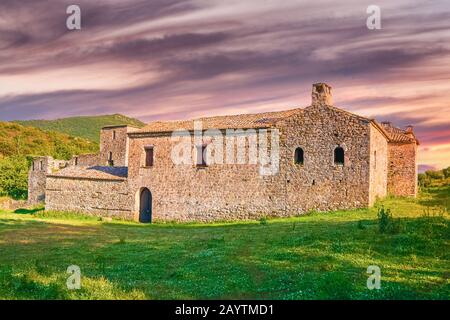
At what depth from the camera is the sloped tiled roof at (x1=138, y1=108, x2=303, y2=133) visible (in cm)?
2992

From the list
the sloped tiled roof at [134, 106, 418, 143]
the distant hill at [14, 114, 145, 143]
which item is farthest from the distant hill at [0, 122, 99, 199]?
the distant hill at [14, 114, 145, 143]

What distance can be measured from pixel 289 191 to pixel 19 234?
15.4m

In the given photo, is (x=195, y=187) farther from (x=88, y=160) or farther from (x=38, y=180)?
(x=88, y=160)

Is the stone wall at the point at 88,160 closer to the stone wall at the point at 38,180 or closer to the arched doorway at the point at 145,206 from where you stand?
the stone wall at the point at 38,180

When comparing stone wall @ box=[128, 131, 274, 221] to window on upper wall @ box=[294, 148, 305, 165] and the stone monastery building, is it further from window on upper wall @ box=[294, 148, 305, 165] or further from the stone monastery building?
window on upper wall @ box=[294, 148, 305, 165]

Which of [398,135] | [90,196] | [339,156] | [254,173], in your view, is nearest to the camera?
[339,156]

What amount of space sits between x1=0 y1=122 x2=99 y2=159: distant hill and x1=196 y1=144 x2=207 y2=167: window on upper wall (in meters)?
44.6

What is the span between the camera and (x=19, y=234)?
23.8m

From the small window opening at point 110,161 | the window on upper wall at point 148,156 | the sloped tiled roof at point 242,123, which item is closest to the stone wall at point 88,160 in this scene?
the small window opening at point 110,161

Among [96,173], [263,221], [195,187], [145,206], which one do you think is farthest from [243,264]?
[96,173]

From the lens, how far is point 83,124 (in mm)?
126875

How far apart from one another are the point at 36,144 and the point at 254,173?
203 ft

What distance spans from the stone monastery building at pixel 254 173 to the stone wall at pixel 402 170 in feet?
0.24
